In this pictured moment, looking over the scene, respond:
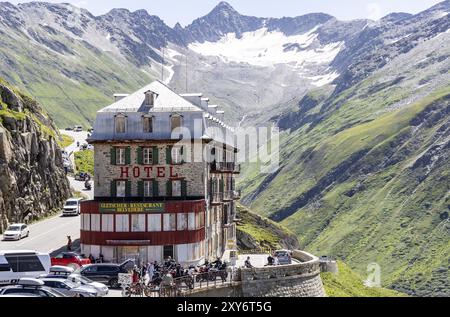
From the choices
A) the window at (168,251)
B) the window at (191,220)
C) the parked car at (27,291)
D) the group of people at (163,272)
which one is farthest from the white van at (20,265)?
the window at (191,220)

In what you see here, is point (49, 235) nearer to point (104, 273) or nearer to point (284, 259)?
point (284, 259)

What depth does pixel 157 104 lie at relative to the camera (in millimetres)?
84000

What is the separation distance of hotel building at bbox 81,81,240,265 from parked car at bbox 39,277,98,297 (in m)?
23.4

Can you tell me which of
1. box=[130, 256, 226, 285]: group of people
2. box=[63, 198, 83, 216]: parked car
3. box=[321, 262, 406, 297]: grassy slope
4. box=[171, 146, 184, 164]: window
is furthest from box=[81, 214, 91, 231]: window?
box=[321, 262, 406, 297]: grassy slope

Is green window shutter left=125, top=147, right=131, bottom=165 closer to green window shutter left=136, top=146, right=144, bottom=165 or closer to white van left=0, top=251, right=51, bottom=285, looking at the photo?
green window shutter left=136, top=146, right=144, bottom=165

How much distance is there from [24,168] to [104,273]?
35425 millimetres

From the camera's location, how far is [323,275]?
9969cm

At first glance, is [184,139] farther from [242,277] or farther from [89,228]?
[242,277]

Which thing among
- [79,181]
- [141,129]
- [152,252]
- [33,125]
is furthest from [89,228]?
[79,181]

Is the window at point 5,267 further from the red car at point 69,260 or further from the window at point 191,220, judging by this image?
the window at point 191,220

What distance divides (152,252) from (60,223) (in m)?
23.9

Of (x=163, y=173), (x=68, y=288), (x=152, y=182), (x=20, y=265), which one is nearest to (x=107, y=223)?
(x=152, y=182)

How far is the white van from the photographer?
187 feet
